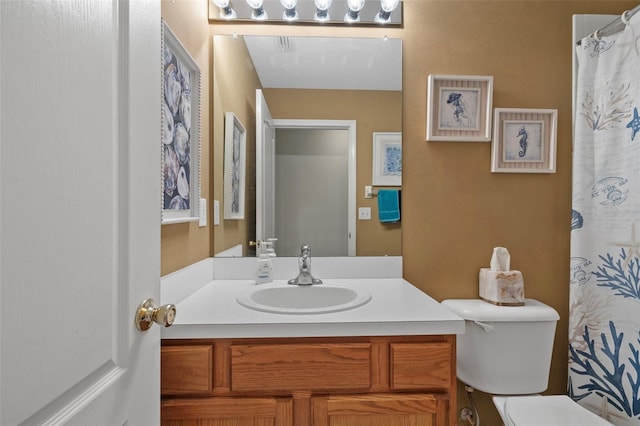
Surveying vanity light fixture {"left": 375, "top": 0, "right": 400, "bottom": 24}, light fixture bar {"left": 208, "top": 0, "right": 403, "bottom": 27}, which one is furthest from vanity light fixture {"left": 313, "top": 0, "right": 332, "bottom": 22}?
vanity light fixture {"left": 375, "top": 0, "right": 400, "bottom": 24}

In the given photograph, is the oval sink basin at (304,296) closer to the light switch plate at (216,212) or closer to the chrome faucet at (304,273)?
the chrome faucet at (304,273)

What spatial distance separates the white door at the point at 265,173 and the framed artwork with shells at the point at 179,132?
0.98 ft

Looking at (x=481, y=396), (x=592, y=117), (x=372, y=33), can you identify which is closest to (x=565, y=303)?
(x=481, y=396)

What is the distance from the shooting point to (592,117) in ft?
4.57

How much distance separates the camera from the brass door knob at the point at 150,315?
0.62 meters

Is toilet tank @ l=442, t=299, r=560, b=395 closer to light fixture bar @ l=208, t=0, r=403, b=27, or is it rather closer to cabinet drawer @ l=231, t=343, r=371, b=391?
cabinet drawer @ l=231, t=343, r=371, b=391

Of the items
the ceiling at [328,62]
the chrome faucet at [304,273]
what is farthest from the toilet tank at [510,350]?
the ceiling at [328,62]

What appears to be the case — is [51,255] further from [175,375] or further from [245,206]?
[245,206]

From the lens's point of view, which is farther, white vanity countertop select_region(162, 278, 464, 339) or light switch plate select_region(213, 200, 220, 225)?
light switch plate select_region(213, 200, 220, 225)

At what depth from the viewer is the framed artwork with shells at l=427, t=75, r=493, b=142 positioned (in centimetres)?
151

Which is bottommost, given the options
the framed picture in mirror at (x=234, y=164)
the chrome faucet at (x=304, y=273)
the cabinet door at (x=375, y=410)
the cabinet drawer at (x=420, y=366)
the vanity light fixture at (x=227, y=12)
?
the cabinet door at (x=375, y=410)

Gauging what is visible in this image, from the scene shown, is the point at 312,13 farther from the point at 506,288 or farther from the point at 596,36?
the point at 506,288

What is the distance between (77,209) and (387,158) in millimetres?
1273

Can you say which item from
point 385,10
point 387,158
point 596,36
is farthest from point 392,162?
point 596,36
